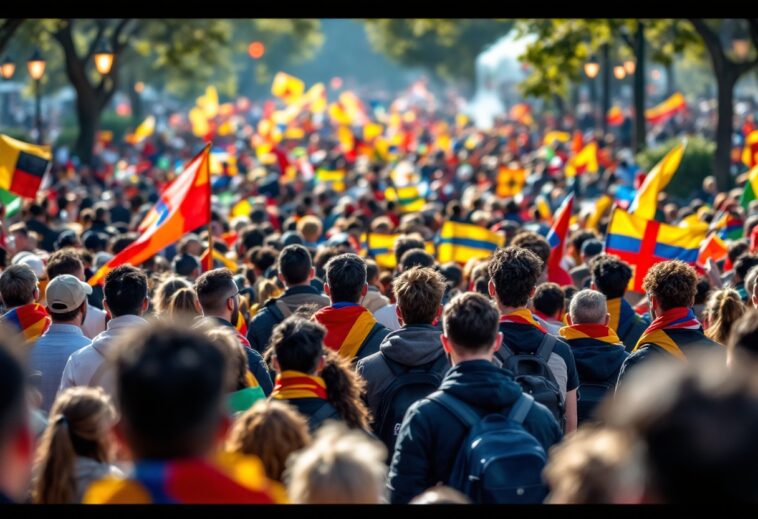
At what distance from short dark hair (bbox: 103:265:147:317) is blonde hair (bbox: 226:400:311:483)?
272 cm

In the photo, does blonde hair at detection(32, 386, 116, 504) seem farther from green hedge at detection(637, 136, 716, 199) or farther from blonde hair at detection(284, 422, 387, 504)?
green hedge at detection(637, 136, 716, 199)

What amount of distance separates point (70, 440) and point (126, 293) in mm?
2653

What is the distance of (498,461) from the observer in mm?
4492

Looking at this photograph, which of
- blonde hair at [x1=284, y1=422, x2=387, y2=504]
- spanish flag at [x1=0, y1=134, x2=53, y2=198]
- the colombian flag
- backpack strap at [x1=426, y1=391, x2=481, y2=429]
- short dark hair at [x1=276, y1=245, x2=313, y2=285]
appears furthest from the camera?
spanish flag at [x1=0, y1=134, x2=53, y2=198]

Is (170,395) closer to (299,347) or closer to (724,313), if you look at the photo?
(299,347)

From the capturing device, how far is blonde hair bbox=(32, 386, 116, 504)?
13.8 ft

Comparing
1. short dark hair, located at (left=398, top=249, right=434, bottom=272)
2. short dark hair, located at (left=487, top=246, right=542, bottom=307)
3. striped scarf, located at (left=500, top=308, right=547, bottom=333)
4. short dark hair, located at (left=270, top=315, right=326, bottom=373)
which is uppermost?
short dark hair, located at (left=487, top=246, right=542, bottom=307)

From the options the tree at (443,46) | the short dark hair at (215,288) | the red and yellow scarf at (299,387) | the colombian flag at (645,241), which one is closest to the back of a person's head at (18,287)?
the short dark hair at (215,288)

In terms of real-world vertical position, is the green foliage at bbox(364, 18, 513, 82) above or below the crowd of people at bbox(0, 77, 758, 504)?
above

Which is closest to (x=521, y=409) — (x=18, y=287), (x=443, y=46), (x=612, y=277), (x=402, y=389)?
(x=402, y=389)

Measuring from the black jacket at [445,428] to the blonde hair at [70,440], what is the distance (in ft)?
3.71

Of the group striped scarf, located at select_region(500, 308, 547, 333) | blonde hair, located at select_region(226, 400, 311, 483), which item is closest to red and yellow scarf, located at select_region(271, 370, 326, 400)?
blonde hair, located at select_region(226, 400, 311, 483)
